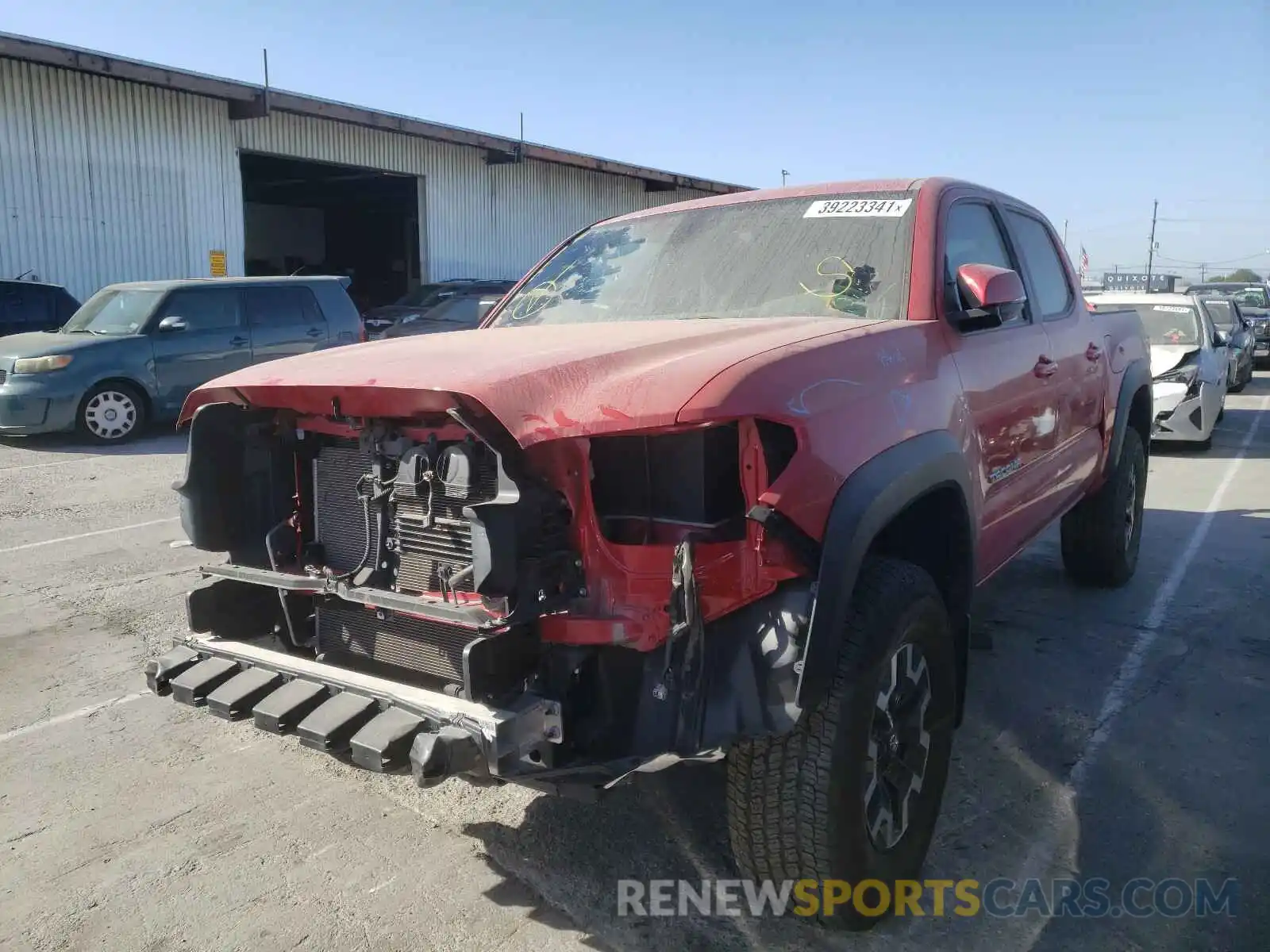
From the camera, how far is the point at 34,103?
15.1 metres

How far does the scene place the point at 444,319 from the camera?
50.0ft

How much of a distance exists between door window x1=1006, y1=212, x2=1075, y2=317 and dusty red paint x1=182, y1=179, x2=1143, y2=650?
945 millimetres

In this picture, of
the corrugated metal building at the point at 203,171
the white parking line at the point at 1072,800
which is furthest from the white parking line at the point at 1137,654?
the corrugated metal building at the point at 203,171

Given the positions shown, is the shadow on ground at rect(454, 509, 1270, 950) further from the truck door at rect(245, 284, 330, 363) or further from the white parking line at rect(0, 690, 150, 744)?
the truck door at rect(245, 284, 330, 363)

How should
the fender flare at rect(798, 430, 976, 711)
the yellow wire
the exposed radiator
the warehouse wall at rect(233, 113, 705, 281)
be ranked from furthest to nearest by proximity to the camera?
the warehouse wall at rect(233, 113, 705, 281) → the yellow wire → the exposed radiator → the fender flare at rect(798, 430, 976, 711)

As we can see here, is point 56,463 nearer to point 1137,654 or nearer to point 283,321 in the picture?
point 283,321

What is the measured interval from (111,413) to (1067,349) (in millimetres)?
9894

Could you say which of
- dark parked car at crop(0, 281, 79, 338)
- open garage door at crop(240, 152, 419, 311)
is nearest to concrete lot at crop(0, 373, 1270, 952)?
dark parked car at crop(0, 281, 79, 338)

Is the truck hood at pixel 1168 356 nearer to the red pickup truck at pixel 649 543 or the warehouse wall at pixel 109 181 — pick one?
the red pickup truck at pixel 649 543

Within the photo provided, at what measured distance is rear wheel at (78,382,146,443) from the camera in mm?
10867

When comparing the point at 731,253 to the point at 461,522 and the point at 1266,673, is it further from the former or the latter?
the point at 1266,673

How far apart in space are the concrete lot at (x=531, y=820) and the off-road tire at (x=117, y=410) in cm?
626

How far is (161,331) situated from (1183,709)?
1067 centimetres

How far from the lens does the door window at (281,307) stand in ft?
39.8
